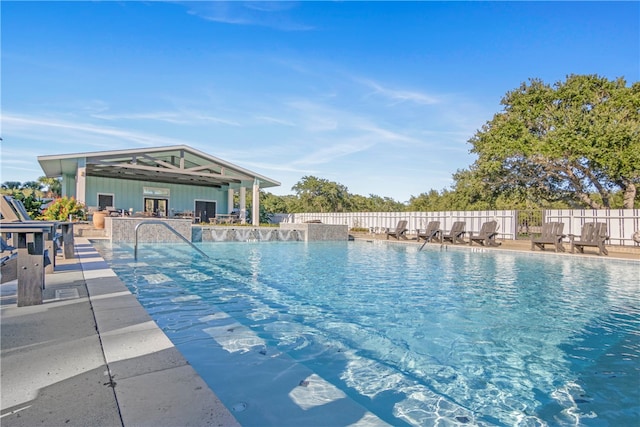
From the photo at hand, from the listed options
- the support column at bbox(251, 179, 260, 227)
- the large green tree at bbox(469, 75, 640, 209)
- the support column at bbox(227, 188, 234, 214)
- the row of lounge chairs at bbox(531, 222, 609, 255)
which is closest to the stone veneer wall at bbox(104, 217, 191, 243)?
the support column at bbox(251, 179, 260, 227)

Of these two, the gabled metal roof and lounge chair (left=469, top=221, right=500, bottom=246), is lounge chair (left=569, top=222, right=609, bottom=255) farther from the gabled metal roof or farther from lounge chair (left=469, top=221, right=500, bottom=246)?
the gabled metal roof

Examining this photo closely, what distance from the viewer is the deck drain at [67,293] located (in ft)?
11.8

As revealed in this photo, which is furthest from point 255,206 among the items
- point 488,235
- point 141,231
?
point 488,235

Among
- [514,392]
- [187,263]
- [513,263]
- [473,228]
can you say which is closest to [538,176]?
[473,228]

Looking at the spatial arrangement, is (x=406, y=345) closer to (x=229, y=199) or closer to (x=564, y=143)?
(x=564, y=143)

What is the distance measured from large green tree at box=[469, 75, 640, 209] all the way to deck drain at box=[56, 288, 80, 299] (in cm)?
1752

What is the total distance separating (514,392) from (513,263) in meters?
7.98

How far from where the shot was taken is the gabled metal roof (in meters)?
17.5

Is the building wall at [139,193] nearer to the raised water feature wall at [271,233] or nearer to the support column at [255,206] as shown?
the support column at [255,206]

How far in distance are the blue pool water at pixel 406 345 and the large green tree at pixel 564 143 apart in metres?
10.5

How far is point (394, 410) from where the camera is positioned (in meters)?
2.25

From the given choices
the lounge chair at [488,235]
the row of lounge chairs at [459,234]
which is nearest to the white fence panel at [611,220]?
the row of lounge chairs at [459,234]

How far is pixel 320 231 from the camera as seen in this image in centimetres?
1788

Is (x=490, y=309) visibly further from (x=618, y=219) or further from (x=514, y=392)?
(x=618, y=219)
